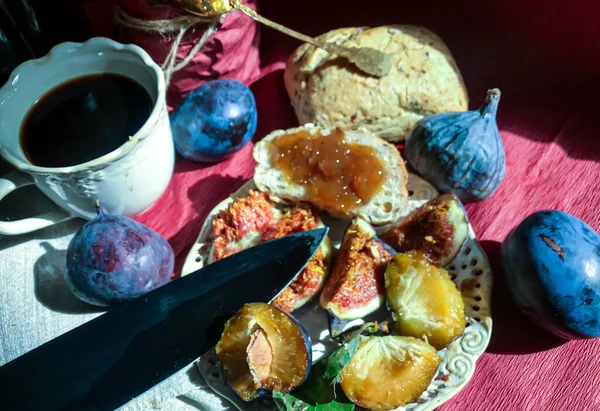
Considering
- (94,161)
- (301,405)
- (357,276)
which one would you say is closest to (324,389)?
(301,405)

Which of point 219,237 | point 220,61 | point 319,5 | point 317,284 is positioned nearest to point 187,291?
point 219,237

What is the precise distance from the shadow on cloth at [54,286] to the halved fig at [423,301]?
769mm

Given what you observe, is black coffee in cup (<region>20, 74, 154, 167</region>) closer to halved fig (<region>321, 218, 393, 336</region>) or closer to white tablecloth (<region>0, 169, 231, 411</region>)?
white tablecloth (<region>0, 169, 231, 411</region>)

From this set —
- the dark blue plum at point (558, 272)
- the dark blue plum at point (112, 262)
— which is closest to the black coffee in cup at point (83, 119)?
the dark blue plum at point (112, 262)

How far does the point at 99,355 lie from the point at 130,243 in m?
0.27

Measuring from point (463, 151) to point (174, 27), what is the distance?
87cm

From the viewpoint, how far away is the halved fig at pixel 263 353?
3.79 feet

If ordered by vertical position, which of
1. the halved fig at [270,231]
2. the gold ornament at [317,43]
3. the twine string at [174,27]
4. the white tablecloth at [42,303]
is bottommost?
the white tablecloth at [42,303]

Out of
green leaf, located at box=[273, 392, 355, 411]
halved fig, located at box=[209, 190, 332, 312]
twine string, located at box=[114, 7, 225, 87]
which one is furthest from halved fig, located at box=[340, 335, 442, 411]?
twine string, located at box=[114, 7, 225, 87]

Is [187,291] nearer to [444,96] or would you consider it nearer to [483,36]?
[444,96]

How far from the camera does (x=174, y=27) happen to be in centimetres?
150

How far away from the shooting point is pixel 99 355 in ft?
3.97

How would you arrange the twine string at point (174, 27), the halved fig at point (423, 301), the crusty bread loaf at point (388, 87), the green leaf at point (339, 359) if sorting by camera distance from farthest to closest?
the crusty bread loaf at point (388, 87) → the twine string at point (174, 27) → the halved fig at point (423, 301) → the green leaf at point (339, 359)

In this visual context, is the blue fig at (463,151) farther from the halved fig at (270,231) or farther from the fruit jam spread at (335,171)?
the halved fig at (270,231)
